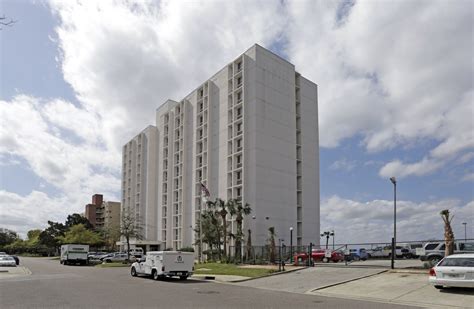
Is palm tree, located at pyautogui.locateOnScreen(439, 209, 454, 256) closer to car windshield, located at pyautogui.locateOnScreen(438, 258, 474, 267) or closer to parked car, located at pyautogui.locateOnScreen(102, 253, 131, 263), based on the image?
car windshield, located at pyautogui.locateOnScreen(438, 258, 474, 267)

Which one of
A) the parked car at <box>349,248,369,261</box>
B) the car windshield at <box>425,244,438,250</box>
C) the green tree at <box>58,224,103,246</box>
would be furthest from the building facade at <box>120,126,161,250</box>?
the car windshield at <box>425,244,438,250</box>

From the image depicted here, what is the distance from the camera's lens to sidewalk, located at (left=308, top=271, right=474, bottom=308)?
16656mm

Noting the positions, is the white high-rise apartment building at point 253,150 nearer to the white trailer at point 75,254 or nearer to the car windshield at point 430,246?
the white trailer at point 75,254

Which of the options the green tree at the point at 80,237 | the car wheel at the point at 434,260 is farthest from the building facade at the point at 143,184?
the car wheel at the point at 434,260

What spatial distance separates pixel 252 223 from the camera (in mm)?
62719

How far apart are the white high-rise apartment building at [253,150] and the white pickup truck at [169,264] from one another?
33.5 meters

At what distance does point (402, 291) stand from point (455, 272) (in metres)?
2.65

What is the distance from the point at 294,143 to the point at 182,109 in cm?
2412

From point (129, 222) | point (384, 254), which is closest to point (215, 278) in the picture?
point (384, 254)

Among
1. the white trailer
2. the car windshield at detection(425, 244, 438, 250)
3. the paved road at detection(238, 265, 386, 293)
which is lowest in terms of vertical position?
the white trailer

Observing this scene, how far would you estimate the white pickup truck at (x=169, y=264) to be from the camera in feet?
91.2

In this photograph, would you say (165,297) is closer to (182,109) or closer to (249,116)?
(249,116)

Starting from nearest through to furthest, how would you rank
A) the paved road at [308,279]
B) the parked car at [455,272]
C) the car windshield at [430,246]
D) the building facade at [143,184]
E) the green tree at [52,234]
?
the parked car at [455,272]
the paved road at [308,279]
the car windshield at [430,246]
the building facade at [143,184]
the green tree at [52,234]

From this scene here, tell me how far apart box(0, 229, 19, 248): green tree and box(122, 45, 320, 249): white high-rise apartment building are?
9386cm
